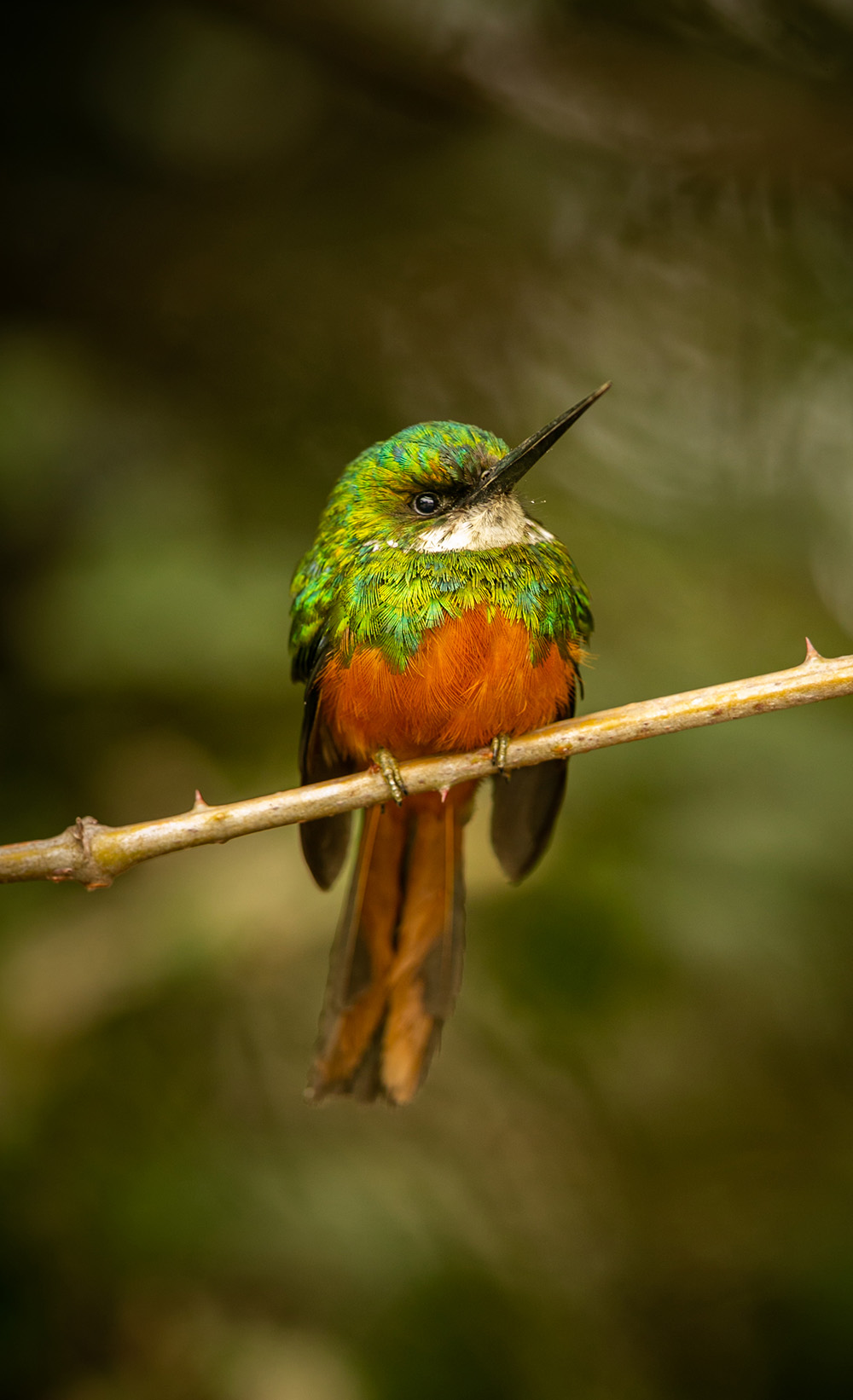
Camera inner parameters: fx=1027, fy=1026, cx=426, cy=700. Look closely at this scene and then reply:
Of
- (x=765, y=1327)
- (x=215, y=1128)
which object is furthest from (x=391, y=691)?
(x=765, y=1327)

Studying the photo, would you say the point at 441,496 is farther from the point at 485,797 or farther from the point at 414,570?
the point at 485,797

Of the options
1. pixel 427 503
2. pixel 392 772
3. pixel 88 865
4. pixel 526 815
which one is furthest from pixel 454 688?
pixel 88 865

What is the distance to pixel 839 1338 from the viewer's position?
187 centimetres

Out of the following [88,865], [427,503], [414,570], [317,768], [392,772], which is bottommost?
[88,865]

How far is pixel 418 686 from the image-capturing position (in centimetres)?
142

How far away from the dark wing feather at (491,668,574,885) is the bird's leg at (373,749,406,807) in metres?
0.26

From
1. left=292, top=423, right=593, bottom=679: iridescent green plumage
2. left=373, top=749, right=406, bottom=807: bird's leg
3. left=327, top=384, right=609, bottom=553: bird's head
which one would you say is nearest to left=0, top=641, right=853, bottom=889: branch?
left=373, top=749, right=406, bottom=807: bird's leg

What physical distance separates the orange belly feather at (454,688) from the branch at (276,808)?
17 cm

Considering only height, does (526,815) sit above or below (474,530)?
below

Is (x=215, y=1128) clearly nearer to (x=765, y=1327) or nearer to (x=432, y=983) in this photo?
(x=432, y=983)

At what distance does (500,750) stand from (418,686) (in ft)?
0.51

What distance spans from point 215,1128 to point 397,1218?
495 mm

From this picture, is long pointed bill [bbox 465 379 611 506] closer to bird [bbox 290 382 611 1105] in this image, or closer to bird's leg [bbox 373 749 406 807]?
bird [bbox 290 382 611 1105]

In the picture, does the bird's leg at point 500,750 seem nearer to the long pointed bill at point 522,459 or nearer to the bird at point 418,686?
the bird at point 418,686
